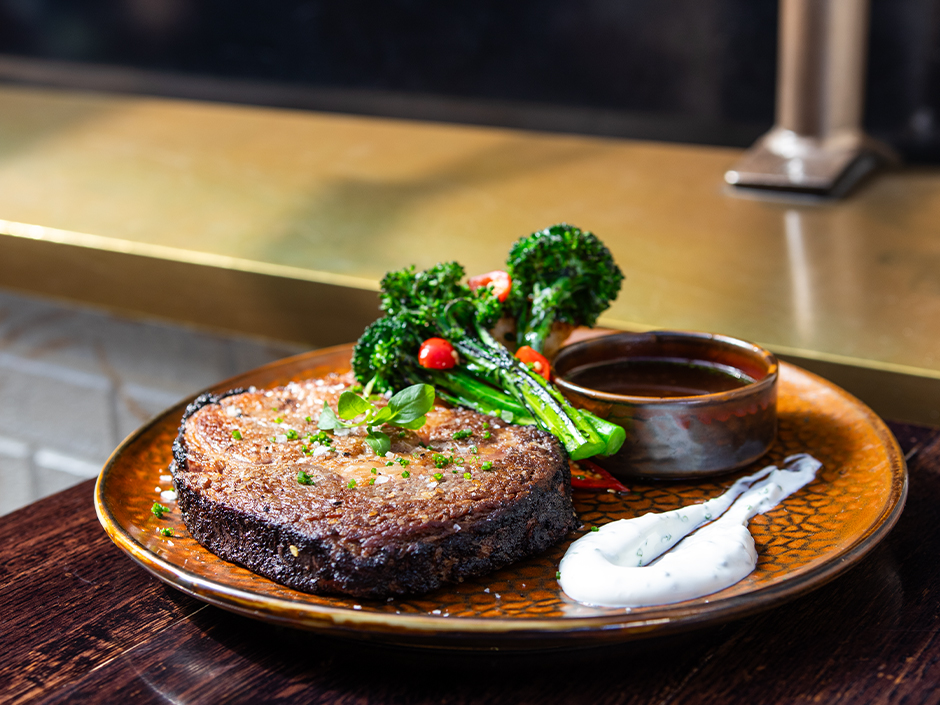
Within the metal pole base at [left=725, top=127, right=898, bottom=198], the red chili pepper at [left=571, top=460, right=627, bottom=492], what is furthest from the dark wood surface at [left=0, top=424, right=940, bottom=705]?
the metal pole base at [left=725, top=127, right=898, bottom=198]

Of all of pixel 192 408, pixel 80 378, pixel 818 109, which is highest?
pixel 818 109

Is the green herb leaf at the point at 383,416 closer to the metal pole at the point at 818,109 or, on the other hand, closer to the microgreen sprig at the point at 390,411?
the microgreen sprig at the point at 390,411

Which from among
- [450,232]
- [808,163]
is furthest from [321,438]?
[808,163]

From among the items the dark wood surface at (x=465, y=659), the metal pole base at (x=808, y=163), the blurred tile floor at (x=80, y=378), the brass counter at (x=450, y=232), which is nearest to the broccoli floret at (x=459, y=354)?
the dark wood surface at (x=465, y=659)

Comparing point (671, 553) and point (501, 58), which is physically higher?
point (501, 58)

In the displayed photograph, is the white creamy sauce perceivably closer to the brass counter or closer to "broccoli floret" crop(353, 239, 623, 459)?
"broccoli floret" crop(353, 239, 623, 459)

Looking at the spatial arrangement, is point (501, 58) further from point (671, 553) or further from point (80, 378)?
point (671, 553)

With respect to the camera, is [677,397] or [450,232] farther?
[450,232]

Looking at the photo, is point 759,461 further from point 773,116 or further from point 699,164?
point 773,116
